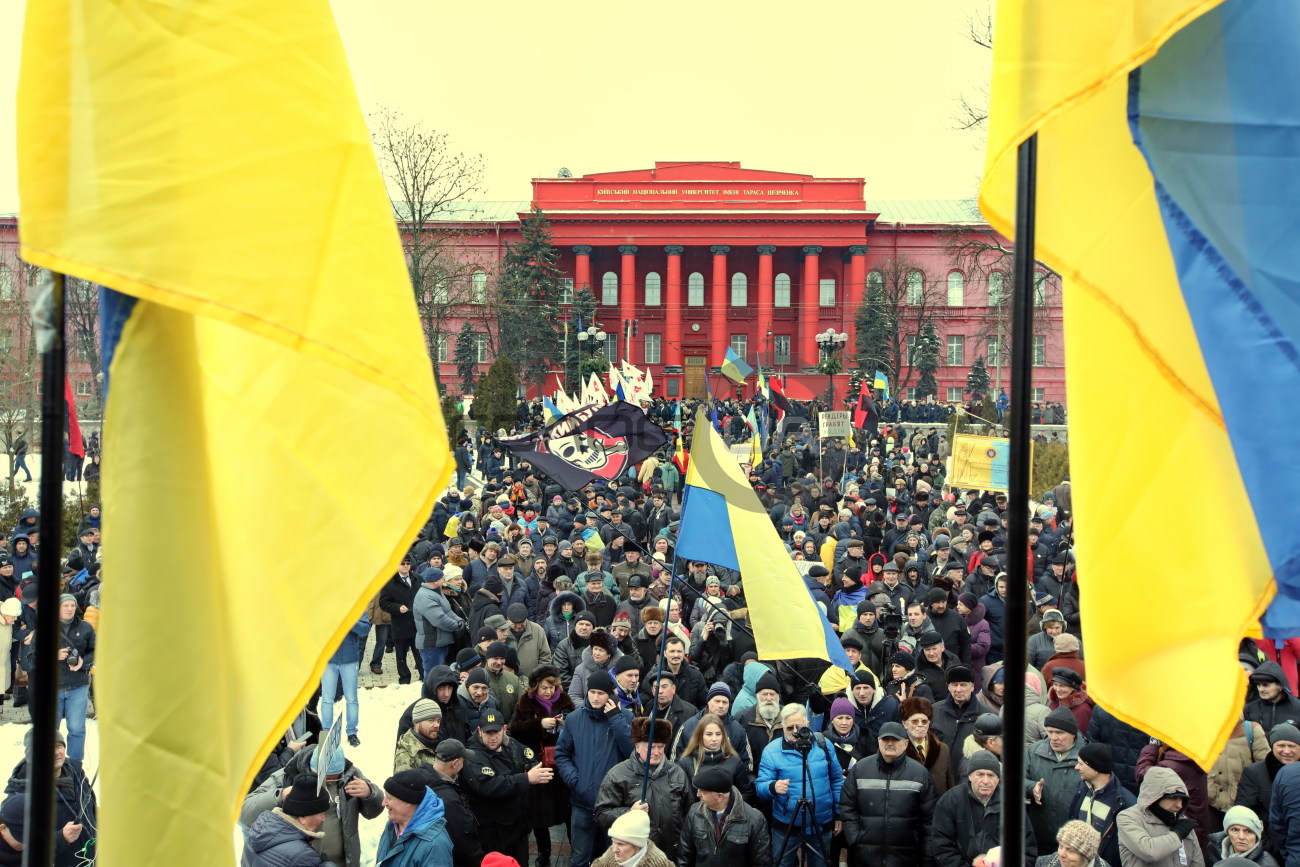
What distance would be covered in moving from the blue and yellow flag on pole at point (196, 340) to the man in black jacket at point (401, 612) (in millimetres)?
8662

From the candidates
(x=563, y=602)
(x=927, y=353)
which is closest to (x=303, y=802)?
(x=563, y=602)

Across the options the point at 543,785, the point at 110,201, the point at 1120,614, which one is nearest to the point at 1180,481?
the point at 1120,614

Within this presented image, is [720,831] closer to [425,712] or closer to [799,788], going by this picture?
[799,788]

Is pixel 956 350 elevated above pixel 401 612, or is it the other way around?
pixel 956 350

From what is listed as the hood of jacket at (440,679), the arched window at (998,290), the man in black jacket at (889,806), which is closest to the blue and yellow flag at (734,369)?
the arched window at (998,290)

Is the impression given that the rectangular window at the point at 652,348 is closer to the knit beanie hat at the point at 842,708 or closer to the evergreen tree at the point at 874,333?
the evergreen tree at the point at 874,333

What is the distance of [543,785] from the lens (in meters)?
6.91

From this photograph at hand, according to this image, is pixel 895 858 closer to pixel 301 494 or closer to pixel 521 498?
pixel 301 494

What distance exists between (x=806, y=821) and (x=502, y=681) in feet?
8.10

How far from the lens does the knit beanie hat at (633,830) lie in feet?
16.5

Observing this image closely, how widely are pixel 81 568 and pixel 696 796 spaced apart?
8967 millimetres

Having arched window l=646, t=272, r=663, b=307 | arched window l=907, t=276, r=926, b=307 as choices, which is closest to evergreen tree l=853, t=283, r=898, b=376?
arched window l=907, t=276, r=926, b=307

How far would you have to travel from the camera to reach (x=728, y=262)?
6444 centimetres

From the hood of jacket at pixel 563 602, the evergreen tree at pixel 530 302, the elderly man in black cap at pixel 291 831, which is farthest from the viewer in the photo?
the evergreen tree at pixel 530 302
